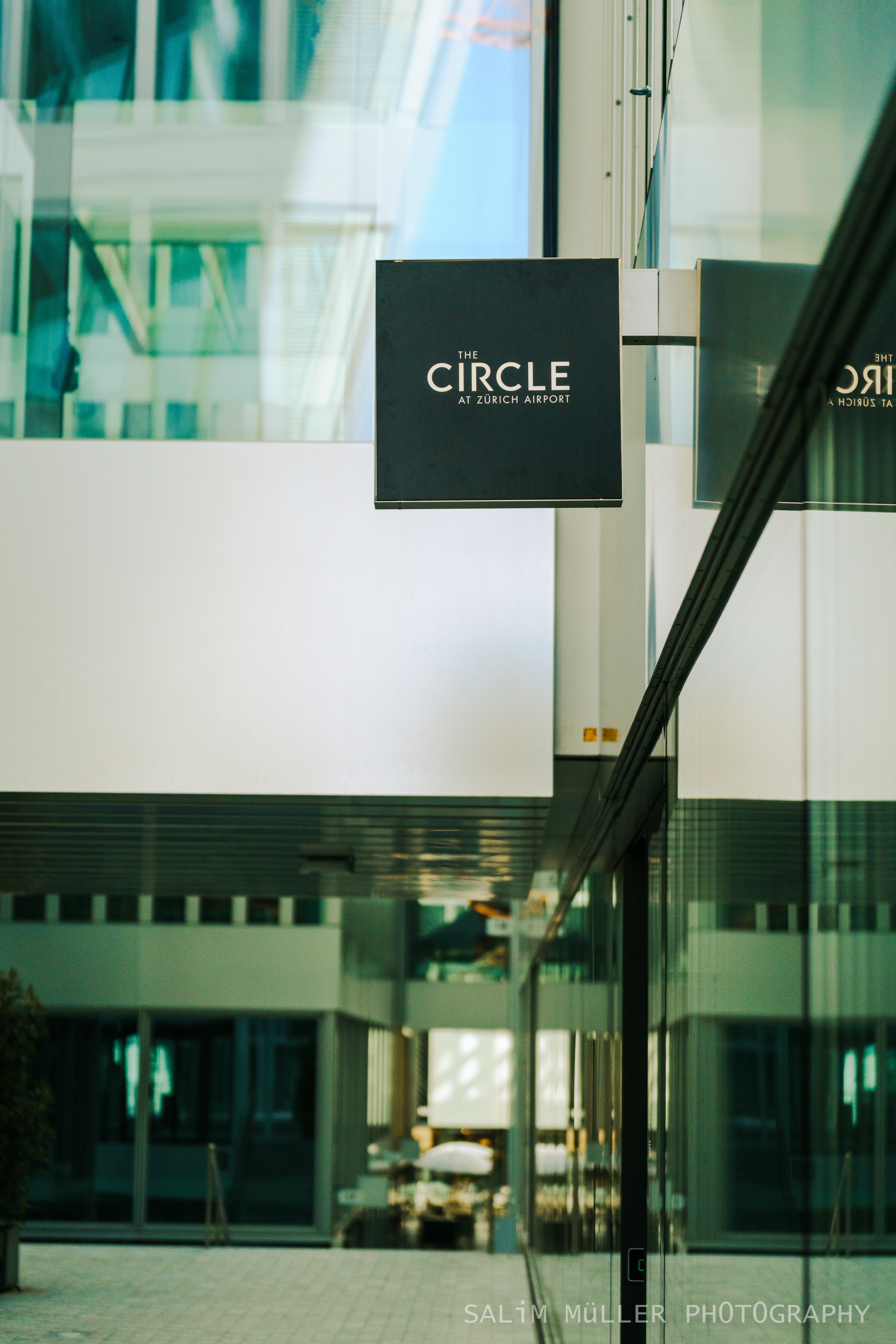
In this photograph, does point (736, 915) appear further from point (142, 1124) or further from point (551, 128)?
point (142, 1124)

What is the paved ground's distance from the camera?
10.4 m

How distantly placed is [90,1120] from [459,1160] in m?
4.83

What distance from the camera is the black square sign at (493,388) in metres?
3.41

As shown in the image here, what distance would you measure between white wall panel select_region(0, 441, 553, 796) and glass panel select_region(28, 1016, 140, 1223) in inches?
542

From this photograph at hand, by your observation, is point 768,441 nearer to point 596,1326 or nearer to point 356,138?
point 596,1326

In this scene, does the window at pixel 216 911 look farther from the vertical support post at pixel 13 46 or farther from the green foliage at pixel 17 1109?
the vertical support post at pixel 13 46

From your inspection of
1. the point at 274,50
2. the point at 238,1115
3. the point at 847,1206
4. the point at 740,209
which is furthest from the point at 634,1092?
the point at 238,1115

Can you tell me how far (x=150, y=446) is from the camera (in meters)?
6.84

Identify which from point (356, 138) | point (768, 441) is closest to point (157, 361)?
point (356, 138)

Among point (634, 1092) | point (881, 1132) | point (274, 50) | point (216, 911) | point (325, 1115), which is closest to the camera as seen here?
point (881, 1132)

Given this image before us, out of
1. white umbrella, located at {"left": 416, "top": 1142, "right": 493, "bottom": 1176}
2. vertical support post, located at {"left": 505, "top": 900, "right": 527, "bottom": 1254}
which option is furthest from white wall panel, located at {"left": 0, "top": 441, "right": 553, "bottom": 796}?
white umbrella, located at {"left": 416, "top": 1142, "right": 493, "bottom": 1176}

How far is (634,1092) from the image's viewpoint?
5418 millimetres

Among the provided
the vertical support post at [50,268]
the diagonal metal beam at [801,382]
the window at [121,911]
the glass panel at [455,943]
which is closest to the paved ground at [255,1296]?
the window at [121,911]

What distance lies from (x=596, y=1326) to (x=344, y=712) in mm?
2669
